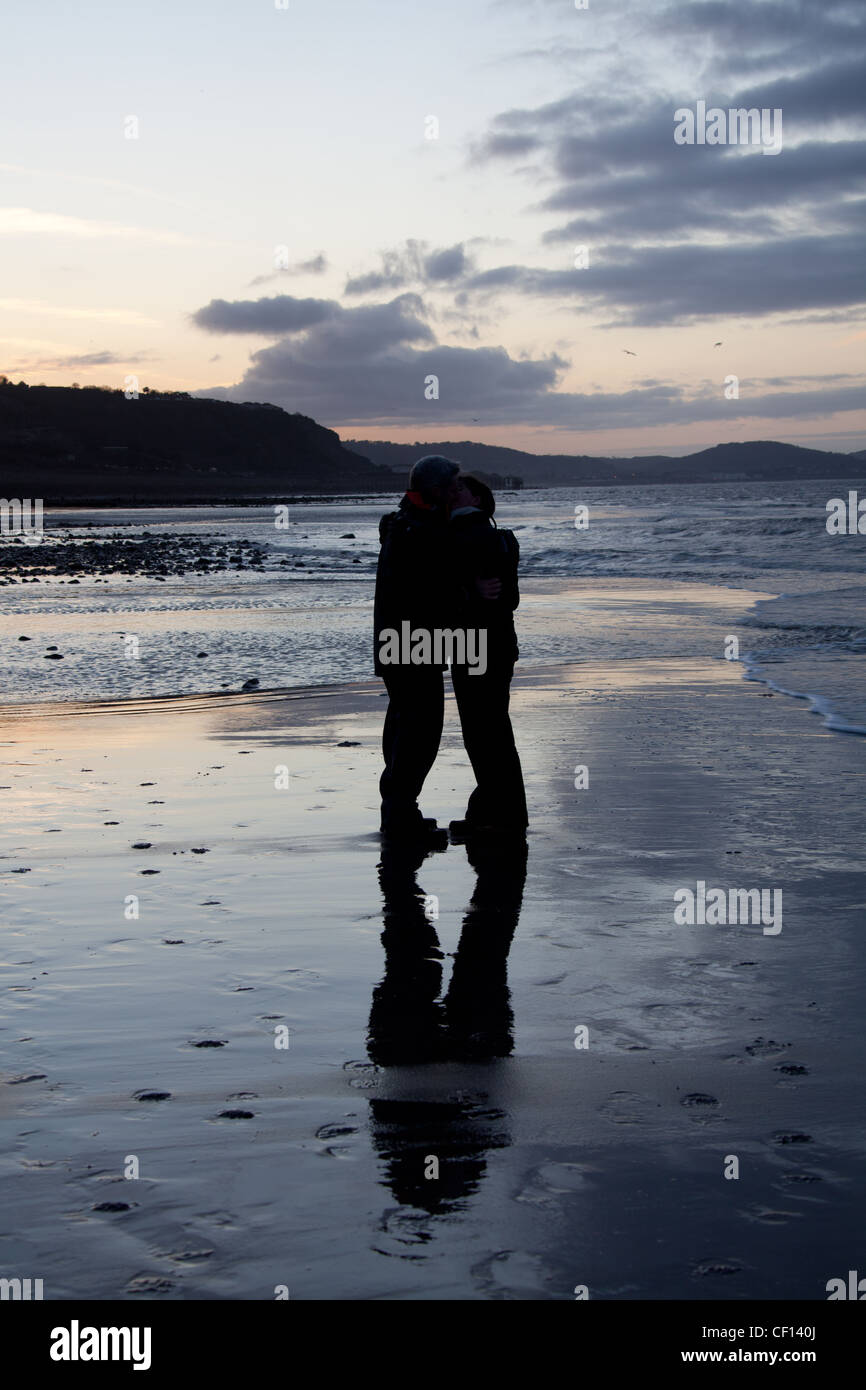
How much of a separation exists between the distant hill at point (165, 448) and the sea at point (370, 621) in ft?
321

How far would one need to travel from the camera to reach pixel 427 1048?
377 centimetres

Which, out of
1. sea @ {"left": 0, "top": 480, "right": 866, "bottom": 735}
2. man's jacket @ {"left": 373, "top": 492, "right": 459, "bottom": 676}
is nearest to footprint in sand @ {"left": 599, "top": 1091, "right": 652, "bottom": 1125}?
man's jacket @ {"left": 373, "top": 492, "right": 459, "bottom": 676}

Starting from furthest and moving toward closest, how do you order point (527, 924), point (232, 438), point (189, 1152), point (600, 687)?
point (232, 438) → point (600, 687) → point (527, 924) → point (189, 1152)

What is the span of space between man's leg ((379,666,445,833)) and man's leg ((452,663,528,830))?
148mm

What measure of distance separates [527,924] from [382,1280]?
2481 mm

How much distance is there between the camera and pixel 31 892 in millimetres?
5391

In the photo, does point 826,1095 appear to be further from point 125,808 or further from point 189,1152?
point 125,808

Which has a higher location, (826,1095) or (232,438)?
(232,438)

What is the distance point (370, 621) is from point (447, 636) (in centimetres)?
1213

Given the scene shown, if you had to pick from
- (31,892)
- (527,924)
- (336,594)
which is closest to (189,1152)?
(527,924)

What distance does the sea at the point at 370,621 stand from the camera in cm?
1255

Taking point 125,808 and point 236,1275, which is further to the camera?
point 125,808

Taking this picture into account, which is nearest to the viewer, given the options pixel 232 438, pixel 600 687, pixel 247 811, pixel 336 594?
pixel 247 811

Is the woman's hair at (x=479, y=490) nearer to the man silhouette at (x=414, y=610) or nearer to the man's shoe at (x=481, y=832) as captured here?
the man silhouette at (x=414, y=610)
